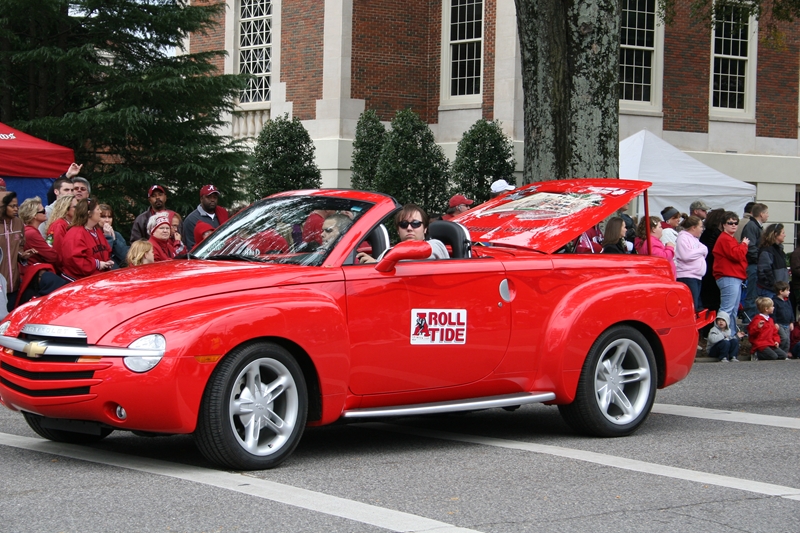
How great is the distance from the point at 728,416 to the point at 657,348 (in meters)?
1.30

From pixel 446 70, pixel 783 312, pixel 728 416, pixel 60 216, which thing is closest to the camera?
pixel 728 416

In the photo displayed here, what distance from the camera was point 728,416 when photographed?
9664 millimetres

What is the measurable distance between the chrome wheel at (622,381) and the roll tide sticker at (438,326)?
1.25 metres

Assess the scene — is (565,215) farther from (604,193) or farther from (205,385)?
(205,385)

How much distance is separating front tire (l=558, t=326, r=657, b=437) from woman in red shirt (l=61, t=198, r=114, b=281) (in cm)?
501

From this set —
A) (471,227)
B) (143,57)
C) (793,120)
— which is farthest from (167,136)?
(793,120)

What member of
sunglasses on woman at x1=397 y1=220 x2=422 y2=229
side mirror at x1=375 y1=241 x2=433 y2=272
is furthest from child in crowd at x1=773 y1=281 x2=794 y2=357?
side mirror at x1=375 y1=241 x2=433 y2=272

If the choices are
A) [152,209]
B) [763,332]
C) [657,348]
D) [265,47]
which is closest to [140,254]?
[152,209]

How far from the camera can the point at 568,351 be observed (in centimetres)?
815

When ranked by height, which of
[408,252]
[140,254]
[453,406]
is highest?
[408,252]

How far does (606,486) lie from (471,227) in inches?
121

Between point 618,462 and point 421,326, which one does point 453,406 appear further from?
point 618,462

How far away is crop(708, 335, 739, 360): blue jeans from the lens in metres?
15.2

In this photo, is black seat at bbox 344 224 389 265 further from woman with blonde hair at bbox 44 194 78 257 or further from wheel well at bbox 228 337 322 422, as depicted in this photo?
woman with blonde hair at bbox 44 194 78 257
